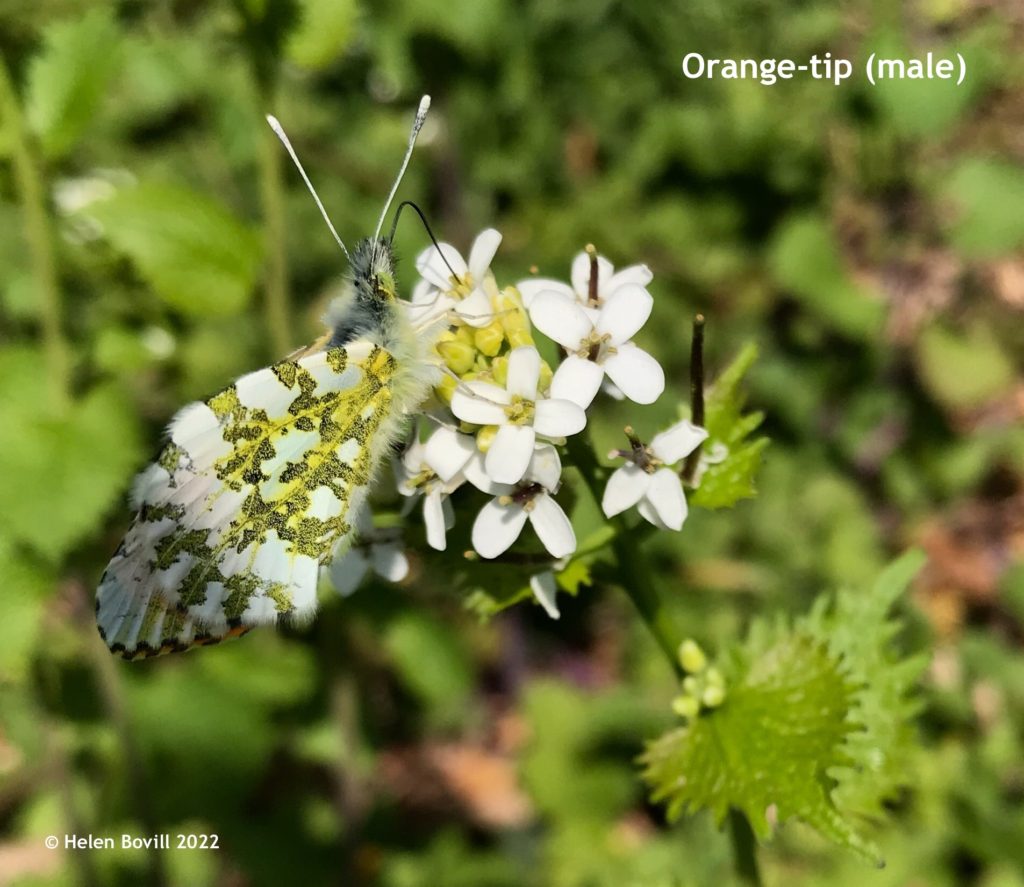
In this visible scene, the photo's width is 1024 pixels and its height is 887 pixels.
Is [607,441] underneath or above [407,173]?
underneath

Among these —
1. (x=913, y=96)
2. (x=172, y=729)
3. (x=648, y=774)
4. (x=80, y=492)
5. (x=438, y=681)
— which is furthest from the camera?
(x=913, y=96)

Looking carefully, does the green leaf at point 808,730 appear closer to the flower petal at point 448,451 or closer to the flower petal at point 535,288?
the flower petal at point 448,451

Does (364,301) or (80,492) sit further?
(80,492)

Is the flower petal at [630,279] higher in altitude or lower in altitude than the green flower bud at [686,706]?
higher

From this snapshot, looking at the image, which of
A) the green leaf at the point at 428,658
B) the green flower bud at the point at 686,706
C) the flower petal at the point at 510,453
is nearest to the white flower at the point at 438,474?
the flower petal at the point at 510,453

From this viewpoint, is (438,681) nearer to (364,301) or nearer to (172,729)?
(172,729)

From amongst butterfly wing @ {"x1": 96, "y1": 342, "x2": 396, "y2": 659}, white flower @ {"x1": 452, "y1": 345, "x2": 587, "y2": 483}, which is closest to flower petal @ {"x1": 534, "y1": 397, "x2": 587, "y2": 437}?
white flower @ {"x1": 452, "y1": 345, "x2": 587, "y2": 483}

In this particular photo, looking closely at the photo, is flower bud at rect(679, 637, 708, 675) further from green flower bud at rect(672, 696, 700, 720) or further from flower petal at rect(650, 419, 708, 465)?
flower petal at rect(650, 419, 708, 465)

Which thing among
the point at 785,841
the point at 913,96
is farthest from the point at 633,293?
the point at 913,96
